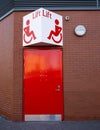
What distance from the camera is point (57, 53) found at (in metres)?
10.4

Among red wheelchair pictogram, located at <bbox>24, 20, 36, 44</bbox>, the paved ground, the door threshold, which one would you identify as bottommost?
the paved ground

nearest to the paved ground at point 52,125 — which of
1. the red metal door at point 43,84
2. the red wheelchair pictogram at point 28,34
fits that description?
the red metal door at point 43,84

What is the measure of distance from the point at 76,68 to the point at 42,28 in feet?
6.09

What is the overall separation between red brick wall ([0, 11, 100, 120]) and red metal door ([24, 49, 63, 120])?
0.20 m

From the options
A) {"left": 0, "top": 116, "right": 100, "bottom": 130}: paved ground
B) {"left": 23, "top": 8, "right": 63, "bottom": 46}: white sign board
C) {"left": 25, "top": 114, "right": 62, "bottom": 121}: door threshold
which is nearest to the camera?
{"left": 0, "top": 116, "right": 100, "bottom": 130}: paved ground

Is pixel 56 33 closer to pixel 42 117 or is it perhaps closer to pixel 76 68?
pixel 76 68

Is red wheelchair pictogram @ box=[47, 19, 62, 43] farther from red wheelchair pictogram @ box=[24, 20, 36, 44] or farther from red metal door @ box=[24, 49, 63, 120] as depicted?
red wheelchair pictogram @ box=[24, 20, 36, 44]

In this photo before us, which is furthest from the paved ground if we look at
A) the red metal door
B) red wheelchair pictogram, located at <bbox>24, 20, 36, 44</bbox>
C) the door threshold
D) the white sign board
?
red wheelchair pictogram, located at <bbox>24, 20, 36, 44</bbox>

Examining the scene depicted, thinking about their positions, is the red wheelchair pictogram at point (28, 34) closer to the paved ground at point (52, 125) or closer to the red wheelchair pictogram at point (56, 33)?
the red wheelchair pictogram at point (56, 33)

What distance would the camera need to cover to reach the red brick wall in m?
10.2

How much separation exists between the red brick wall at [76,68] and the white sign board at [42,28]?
0.83 ft

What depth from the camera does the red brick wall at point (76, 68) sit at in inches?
403

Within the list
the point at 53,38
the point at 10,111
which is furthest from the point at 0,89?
the point at 53,38

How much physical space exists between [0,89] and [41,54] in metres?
2.40
